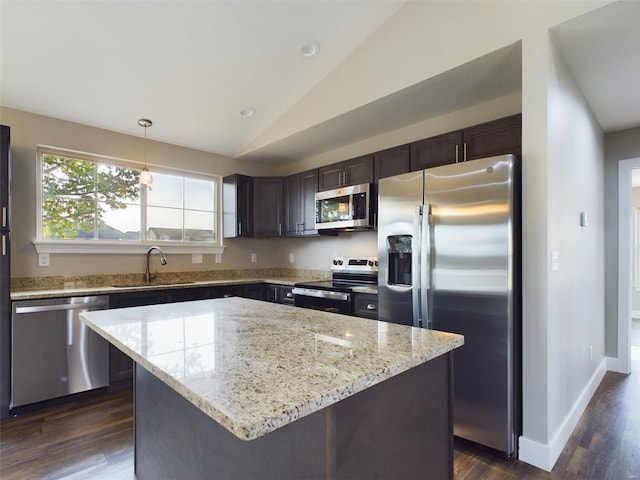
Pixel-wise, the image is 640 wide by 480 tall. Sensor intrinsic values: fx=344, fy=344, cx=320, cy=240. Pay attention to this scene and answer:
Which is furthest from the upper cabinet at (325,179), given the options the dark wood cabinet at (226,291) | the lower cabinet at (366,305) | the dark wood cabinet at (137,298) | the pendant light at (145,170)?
the dark wood cabinet at (137,298)

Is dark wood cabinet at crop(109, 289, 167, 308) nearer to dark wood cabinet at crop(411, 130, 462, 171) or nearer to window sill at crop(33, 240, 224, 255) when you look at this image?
window sill at crop(33, 240, 224, 255)

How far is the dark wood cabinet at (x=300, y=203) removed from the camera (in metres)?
3.96

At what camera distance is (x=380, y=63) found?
2.68 metres

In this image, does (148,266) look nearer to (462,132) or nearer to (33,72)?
(33,72)

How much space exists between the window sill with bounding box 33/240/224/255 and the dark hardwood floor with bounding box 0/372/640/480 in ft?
4.44

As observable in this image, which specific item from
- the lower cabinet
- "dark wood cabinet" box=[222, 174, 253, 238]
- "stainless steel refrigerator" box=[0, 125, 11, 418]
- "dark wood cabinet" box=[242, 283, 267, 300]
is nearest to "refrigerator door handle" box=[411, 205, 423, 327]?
the lower cabinet

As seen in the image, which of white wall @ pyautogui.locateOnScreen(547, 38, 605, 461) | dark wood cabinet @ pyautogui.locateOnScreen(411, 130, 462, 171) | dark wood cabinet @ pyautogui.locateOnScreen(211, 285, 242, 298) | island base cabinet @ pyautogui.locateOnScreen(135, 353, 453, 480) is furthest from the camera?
dark wood cabinet @ pyautogui.locateOnScreen(211, 285, 242, 298)

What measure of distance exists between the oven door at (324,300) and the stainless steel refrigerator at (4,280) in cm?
229

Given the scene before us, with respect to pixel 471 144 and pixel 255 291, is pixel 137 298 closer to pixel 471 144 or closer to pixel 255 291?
pixel 255 291

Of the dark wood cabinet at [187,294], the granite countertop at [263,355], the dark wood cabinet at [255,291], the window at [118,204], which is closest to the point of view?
the granite countertop at [263,355]

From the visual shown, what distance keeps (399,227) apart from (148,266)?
8.91ft

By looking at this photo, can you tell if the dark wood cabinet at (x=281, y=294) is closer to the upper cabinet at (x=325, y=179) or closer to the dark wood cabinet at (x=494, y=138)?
the upper cabinet at (x=325, y=179)

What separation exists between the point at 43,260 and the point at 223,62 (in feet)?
7.81

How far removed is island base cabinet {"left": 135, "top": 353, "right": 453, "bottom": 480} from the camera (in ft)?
2.73
